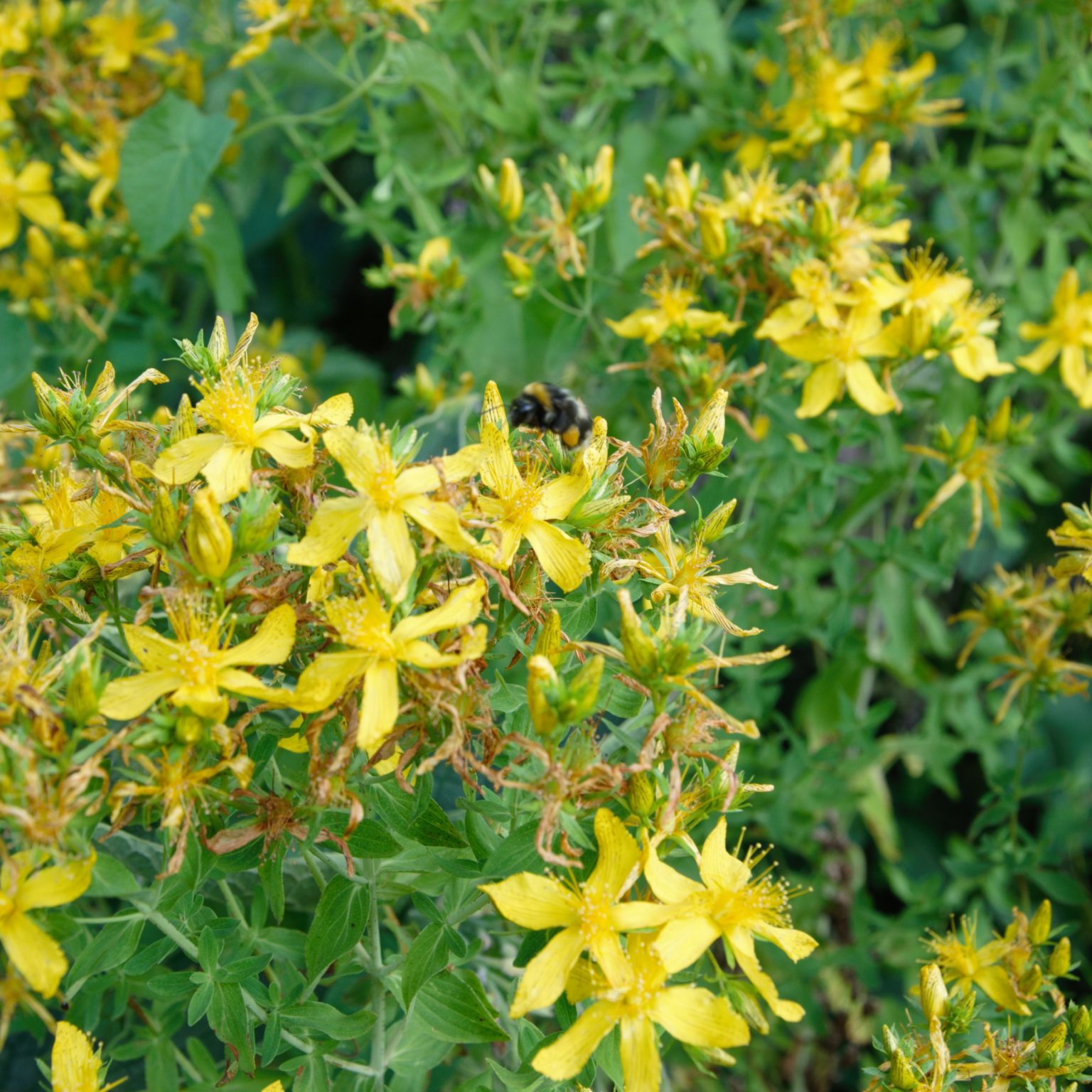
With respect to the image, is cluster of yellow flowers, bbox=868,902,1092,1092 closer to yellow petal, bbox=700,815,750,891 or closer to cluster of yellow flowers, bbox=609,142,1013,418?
yellow petal, bbox=700,815,750,891

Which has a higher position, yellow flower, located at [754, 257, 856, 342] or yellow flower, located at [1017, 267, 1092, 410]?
yellow flower, located at [754, 257, 856, 342]

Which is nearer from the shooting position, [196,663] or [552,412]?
[196,663]

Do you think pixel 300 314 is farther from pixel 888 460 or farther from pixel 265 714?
pixel 265 714

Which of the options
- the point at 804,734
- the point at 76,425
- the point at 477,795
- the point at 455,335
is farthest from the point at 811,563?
the point at 76,425

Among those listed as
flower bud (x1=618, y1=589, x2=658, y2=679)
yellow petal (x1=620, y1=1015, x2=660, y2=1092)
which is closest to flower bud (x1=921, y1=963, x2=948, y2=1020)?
yellow petal (x1=620, y1=1015, x2=660, y2=1092)

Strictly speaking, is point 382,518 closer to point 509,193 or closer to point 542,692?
point 542,692

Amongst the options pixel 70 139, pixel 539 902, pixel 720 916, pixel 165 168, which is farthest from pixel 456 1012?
pixel 70 139
